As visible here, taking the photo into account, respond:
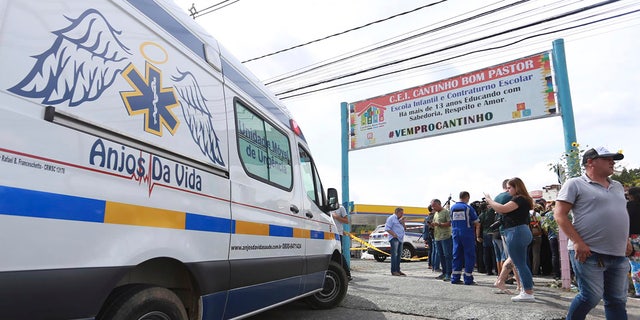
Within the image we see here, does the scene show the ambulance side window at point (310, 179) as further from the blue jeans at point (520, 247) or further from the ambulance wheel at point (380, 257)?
the ambulance wheel at point (380, 257)

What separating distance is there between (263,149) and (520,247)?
3.64 m

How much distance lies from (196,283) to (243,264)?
0.48 m

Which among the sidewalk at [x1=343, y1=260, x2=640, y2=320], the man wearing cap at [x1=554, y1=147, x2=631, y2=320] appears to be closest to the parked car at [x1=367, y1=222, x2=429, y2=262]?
the sidewalk at [x1=343, y1=260, x2=640, y2=320]

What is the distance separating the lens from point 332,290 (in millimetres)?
5023

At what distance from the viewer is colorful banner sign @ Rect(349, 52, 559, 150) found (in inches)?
323

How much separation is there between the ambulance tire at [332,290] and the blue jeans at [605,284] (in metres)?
2.60

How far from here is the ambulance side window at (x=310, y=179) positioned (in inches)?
174

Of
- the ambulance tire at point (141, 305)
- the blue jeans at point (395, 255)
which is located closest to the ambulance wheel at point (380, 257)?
the blue jeans at point (395, 255)

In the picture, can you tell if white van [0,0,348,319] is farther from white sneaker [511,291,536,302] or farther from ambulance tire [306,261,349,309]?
white sneaker [511,291,536,302]

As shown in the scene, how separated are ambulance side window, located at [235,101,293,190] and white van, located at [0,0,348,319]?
0.07ft

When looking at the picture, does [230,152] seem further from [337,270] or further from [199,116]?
[337,270]

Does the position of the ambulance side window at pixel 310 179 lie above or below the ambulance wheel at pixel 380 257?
above

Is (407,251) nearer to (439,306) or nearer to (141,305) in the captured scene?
(439,306)

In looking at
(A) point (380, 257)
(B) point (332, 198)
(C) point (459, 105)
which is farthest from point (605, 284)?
(A) point (380, 257)
